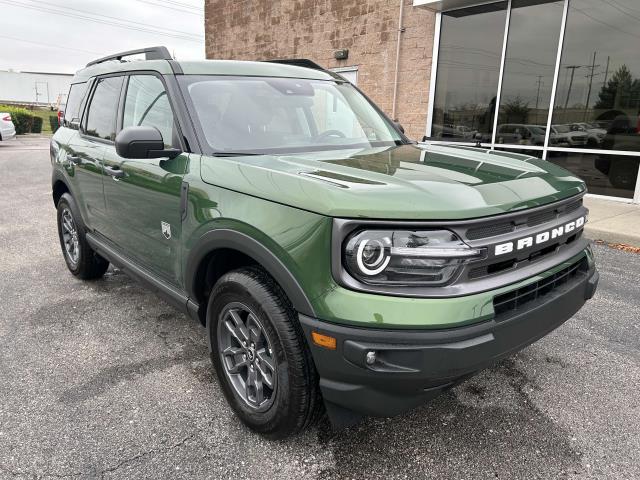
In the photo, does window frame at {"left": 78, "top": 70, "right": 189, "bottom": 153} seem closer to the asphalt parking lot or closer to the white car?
the asphalt parking lot

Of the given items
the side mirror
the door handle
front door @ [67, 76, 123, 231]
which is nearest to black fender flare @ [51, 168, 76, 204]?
front door @ [67, 76, 123, 231]

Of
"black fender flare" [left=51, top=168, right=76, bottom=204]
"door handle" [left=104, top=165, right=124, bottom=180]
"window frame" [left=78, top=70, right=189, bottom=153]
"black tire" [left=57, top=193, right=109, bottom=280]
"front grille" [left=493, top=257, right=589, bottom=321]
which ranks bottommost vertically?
"black tire" [left=57, top=193, right=109, bottom=280]

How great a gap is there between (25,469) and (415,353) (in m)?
1.82

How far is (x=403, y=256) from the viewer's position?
1.83 meters

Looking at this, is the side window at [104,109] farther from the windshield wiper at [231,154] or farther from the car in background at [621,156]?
the car in background at [621,156]

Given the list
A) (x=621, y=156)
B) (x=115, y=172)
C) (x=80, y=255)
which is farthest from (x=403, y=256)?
(x=621, y=156)

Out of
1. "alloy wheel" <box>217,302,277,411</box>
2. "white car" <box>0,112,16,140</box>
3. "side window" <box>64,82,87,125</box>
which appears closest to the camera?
"alloy wheel" <box>217,302,277,411</box>

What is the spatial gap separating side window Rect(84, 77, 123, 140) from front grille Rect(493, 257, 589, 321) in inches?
116

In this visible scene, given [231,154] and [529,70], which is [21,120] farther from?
[231,154]

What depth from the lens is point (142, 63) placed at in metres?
3.34

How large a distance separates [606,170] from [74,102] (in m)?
8.29

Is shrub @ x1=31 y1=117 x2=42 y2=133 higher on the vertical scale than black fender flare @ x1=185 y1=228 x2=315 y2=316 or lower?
lower

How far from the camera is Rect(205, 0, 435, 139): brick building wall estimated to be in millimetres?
10667

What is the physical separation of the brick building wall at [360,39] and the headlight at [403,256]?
9375 millimetres
